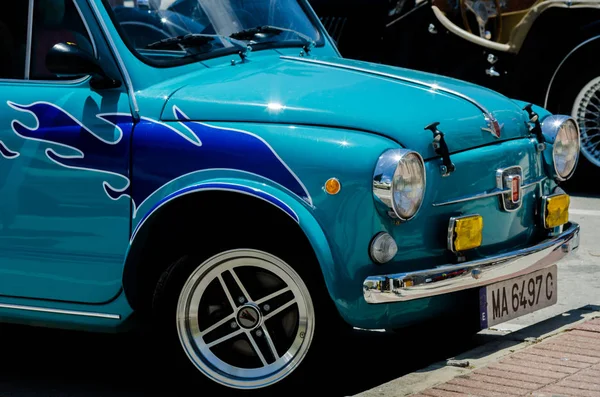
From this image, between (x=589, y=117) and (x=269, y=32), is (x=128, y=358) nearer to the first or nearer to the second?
(x=269, y=32)

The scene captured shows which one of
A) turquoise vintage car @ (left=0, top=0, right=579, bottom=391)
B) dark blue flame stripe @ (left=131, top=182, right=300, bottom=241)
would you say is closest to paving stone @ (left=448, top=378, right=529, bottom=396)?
turquoise vintage car @ (left=0, top=0, right=579, bottom=391)

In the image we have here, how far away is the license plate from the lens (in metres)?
4.82

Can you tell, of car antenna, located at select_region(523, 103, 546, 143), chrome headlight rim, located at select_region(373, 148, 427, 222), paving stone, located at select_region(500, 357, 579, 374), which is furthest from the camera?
car antenna, located at select_region(523, 103, 546, 143)

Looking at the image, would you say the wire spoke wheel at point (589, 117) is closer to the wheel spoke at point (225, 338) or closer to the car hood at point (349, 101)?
the car hood at point (349, 101)

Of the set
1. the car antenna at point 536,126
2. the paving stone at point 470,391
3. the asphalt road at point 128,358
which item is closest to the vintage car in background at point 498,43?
the asphalt road at point 128,358

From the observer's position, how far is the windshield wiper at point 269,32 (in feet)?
18.0

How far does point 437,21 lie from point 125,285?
19.5 feet

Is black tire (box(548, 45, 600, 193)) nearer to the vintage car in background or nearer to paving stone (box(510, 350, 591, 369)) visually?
the vintage car in background

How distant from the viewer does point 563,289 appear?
6.52m

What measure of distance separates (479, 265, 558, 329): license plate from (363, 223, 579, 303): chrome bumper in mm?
74

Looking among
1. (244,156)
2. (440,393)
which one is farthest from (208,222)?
(440,393)

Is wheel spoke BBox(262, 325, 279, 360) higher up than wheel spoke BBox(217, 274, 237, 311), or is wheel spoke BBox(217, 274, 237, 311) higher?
wheel spoke BBox(217, 274, 237, 311)

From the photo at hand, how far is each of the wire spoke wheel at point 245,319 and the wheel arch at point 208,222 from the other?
0.48 feet

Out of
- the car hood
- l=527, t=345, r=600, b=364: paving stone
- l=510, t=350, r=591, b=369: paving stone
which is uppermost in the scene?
the car hood
